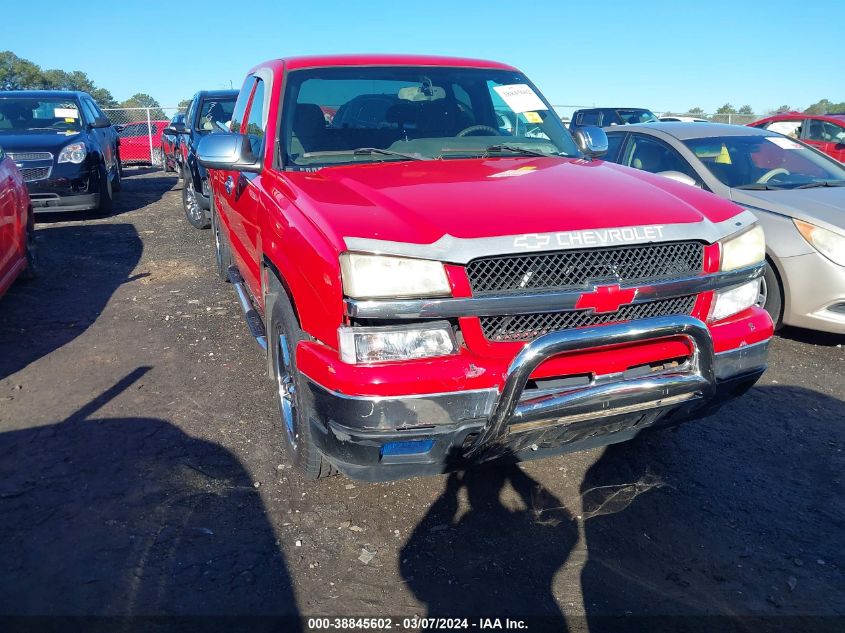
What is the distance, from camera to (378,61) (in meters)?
4.20

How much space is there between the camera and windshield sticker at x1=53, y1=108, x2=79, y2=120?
1052 centimetres

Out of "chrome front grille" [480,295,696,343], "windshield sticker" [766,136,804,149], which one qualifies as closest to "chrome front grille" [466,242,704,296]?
"chrome front grille" [480,295,696,343]

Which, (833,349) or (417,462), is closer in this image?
(417,462)

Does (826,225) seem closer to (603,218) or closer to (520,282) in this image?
(603,218)

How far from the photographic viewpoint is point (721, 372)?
291 centimetres

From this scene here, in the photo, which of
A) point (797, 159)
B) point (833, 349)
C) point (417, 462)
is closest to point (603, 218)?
point (417, 462)

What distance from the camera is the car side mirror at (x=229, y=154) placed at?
369cm

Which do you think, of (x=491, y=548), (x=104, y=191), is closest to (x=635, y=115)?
(x=104, y=191)

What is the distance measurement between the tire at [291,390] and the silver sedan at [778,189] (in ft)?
10.2

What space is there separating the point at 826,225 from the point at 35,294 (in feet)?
21.9

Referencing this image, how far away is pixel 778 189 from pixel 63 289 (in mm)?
6460

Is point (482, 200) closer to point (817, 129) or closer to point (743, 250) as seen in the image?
point (743, 250)

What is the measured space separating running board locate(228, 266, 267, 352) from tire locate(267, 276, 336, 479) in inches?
14.7

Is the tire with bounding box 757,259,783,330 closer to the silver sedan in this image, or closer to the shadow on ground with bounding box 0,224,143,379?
the silver sedan
